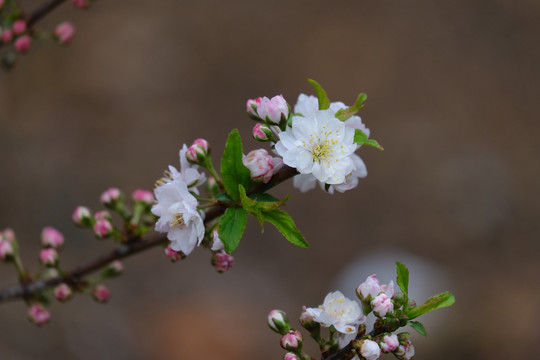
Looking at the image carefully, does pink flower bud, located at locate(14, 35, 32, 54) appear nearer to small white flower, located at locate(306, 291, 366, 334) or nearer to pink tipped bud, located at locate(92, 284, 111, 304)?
pink tipped bud, located at locate(92, 284, 111, 304)

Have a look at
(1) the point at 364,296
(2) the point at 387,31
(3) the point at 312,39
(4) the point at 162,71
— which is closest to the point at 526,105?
(2) the point at 387,31

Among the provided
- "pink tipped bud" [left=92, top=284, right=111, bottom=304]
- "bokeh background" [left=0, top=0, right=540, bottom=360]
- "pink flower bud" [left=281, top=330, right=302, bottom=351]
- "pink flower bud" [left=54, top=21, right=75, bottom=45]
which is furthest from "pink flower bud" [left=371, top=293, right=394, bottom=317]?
"bokeh background" [left=0, top=0, right=540, bottom=360]

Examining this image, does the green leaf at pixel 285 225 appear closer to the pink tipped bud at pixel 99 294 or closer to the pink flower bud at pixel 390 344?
the pink flower bud at pixel 390 344

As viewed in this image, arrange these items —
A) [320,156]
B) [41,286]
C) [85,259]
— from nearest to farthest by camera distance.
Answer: [320,156], [41,286], [85,259]

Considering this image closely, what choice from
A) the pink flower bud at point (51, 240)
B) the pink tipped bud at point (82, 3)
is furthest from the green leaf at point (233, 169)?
the pink tipped bud at point (82, 3)

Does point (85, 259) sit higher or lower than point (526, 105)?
lower

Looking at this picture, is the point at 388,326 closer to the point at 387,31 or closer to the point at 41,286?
the point at 41,286

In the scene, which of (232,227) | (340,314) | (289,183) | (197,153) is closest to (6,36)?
(197,153)
